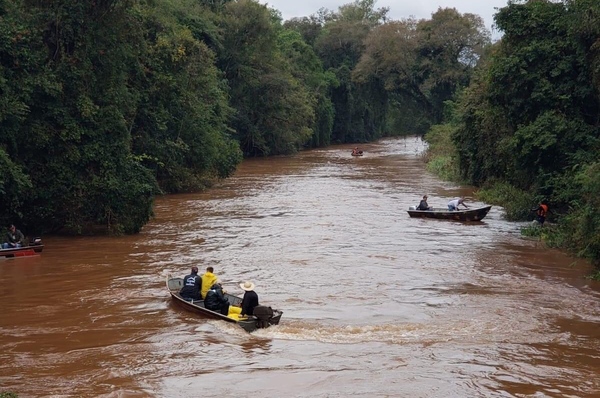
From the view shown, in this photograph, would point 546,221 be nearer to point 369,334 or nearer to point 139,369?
point 369,334

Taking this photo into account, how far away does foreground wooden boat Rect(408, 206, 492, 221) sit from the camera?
3131cm

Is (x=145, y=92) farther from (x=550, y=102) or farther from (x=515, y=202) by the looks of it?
(x=550, y=102)

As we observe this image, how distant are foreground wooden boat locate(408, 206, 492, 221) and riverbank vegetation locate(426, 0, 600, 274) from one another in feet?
4.49

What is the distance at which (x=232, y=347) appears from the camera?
15906mm

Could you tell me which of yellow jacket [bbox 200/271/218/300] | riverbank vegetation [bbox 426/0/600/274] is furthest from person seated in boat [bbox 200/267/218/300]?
riverbank vegetation [bbox 426/0/600/274]

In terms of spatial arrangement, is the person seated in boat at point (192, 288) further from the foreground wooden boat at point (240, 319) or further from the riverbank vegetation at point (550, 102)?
the riverbank vegetation at point (550, 102)

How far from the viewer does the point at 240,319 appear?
16.9m

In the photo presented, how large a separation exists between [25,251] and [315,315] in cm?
1103

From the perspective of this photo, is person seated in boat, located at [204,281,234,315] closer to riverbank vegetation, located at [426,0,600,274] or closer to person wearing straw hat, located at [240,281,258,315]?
person wearing straw hat, located at [240,281,258,315]

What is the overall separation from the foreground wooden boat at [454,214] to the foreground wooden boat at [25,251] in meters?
15.2

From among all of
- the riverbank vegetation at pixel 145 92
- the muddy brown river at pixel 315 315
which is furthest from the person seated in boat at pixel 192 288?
the riverbank vegetation at pixel 145 92

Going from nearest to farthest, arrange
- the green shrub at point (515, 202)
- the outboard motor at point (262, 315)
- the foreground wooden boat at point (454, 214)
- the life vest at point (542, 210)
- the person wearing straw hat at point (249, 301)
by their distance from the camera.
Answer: the outboard motor at point (262, 315)
the person wearing straw hat at point (249, 301)
the life vest at point (542, 210)
the green shrub at point (515, 202)
the foreground wooden boat at point (454, 214)

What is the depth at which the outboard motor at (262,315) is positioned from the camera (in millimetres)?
16578

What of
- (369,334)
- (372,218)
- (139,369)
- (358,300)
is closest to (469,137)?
(372,218)
